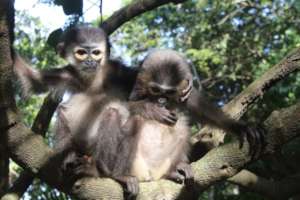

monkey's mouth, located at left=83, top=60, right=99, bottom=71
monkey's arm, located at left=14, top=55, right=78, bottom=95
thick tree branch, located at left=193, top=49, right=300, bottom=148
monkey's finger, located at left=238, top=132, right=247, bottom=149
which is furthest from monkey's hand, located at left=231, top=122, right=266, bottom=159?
monkey's arm, located at left=14, top=55, right=78, bottom=95

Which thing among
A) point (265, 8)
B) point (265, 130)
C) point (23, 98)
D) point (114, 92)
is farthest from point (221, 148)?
point (265, 8)

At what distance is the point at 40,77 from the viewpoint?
5289mm

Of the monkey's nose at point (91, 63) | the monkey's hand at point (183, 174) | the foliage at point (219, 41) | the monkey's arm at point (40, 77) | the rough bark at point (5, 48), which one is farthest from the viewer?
the foliage at point (219, 41)

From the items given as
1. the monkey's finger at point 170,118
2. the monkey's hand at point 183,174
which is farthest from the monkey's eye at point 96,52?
the monkey's hand at point 183,174

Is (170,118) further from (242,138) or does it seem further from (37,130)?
(37,130)

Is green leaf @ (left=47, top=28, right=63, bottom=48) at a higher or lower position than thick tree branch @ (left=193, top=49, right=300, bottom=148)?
higher

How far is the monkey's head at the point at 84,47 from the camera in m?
5.40

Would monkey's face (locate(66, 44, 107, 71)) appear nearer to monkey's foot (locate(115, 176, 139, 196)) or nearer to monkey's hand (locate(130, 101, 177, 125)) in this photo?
monkey's hand (locate(130, 101, 177, 125))

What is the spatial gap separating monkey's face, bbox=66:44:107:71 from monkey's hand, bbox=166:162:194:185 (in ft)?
4.27

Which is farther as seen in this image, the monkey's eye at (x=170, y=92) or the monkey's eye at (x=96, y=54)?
the monkey's eye at (x=96, y=54)

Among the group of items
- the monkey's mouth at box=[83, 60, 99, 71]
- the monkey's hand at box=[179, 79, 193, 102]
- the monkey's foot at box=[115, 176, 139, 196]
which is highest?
the monkey's mouth at box=[83, 60, 99, 71]

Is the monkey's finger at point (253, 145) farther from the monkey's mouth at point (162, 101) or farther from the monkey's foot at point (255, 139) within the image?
the monkey's mouth at point (162, 101)

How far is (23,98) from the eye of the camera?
17.4 feet

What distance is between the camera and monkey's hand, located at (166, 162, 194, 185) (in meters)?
4.26
